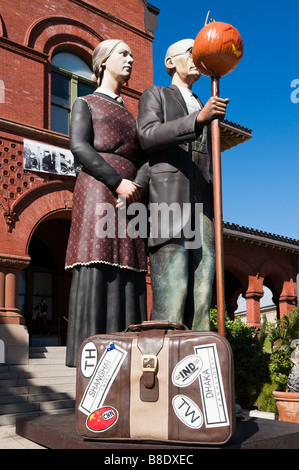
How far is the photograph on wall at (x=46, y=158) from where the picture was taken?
11.1 meters

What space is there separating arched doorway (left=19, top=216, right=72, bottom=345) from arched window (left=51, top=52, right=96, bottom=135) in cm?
298

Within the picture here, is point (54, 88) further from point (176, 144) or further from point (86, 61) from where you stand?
point (176, 144)

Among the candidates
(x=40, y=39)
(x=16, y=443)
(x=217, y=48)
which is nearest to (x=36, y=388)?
(x=16, y=443)

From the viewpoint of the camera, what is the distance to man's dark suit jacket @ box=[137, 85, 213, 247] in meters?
2.83

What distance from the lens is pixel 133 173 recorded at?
3168mm

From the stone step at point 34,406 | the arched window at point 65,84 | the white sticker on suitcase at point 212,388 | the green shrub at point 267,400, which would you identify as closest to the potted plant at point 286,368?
the green shrub at point 267,400

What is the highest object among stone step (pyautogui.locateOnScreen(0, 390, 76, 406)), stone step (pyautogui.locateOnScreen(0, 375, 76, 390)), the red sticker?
the red sticker

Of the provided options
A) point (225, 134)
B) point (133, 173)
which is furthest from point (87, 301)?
point (225, 134)

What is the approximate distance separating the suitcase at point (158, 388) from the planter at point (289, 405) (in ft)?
14.5

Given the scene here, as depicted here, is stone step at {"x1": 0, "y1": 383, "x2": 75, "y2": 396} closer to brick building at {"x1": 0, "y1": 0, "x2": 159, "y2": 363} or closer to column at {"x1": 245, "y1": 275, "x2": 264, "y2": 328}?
brick building at {"x1": 0, "y1": 0, "x2": 159, "y2": 363}

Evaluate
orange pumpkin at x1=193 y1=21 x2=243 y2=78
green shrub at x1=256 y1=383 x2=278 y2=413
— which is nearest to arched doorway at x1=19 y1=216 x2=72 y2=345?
green shrub at x1=256 y1=383 x2=278 y2=413

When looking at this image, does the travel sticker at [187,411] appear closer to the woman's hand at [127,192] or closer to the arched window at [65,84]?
the woman's hand at [127,192]

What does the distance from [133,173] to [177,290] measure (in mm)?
839
